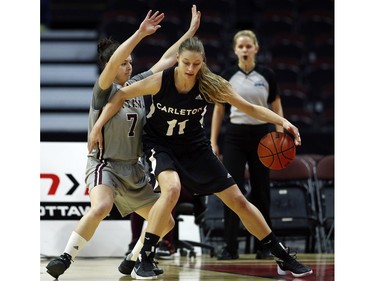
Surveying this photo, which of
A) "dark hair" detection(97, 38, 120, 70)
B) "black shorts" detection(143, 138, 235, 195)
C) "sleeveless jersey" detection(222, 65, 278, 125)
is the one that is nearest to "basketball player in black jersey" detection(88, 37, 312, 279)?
"black shorts" detection(143, 138, 235, 195)

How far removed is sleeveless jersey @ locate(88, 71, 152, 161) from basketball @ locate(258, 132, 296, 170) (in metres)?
0.87

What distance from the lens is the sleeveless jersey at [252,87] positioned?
6609 millimetres

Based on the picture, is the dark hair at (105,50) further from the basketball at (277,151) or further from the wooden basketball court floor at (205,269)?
the wooden basketball court floor at (205,269)

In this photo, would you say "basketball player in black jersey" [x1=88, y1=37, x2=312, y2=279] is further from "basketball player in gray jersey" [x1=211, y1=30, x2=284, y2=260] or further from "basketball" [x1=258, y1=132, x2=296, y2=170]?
"basketball player in gray jersey" [x1=211, y1=30, x2=284, y2=260]

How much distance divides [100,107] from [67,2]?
1081 cm

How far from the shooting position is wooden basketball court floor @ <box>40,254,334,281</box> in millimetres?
4938

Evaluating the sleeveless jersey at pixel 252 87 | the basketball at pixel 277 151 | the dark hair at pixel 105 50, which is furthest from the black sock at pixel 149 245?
the sleeveless jersey at pixel 252 87

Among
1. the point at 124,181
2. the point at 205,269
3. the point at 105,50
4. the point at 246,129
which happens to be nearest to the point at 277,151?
the point at 124,181

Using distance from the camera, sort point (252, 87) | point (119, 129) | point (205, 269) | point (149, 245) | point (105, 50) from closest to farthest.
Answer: point (149, 245)
point (119, 129)
point (105, 50)
point (205, 269)
point (252, 87)

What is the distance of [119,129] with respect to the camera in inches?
199

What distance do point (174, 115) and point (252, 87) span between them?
1831mm

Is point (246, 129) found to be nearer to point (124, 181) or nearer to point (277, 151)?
point (277, 151)
